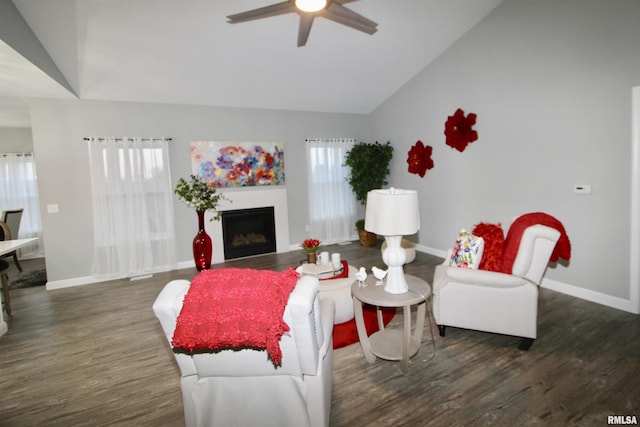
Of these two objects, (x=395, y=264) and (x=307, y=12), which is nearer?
(x=395, y=264)

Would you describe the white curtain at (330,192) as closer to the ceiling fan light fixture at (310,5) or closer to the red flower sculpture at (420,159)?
the red flower sculpture at (420,159)

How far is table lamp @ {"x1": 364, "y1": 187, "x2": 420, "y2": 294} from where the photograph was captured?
2.12 meters

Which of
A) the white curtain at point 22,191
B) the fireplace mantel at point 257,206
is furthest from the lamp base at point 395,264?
the white curtain at point 22,191

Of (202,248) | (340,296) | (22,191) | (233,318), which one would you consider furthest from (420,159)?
(22,191)

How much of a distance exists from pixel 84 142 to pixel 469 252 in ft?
16.8

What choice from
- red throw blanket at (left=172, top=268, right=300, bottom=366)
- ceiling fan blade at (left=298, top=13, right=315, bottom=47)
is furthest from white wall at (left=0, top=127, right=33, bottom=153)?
red throw blanket at (left=172, top=268, right=300, bottom=366)

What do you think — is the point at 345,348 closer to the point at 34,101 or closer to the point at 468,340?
the point at 468,340

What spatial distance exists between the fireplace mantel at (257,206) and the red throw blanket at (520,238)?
3936mm

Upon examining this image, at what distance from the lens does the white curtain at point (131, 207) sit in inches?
182

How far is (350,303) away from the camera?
8.69ft

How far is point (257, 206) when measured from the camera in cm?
572

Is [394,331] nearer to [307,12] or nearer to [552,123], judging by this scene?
[307,12]

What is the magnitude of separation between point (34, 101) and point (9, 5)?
197 cm

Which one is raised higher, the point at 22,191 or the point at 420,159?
the point at 420,159
